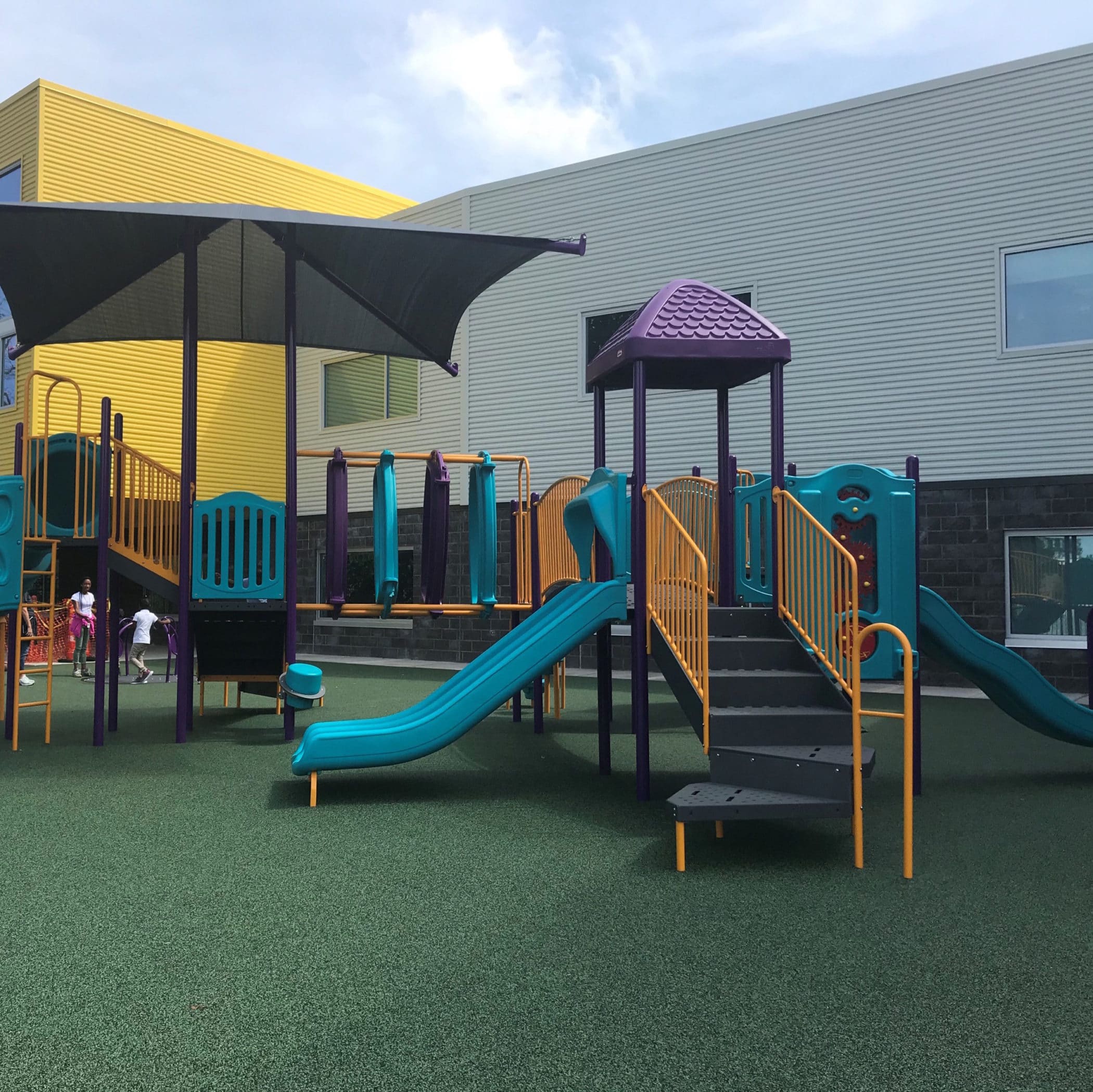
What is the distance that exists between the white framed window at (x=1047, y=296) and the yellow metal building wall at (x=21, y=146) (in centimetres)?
1670

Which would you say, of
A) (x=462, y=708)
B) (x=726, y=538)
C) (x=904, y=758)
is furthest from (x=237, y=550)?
(x=904, y=758)

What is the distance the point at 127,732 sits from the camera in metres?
10.0

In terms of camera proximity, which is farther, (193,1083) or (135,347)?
(135,347)

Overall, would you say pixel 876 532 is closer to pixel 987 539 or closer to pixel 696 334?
pixel 696 334

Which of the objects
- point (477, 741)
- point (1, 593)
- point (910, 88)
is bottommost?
point (477, 741)

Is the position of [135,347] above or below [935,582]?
above

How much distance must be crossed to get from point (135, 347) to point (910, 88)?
15.0m

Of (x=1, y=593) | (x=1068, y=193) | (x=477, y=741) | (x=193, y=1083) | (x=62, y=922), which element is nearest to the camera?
(x=193, y=1083)

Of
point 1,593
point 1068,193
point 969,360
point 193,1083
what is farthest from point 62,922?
point 1068,193

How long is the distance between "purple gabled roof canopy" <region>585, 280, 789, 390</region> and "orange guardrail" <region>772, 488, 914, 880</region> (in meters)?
1.02

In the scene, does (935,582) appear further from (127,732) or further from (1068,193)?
(127,732)

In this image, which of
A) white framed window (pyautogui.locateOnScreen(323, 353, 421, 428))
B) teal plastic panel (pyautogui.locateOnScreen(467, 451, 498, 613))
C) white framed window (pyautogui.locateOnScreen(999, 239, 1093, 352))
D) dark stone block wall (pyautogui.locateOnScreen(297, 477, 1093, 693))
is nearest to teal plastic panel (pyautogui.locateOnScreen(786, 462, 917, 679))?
teal plastic panel (pyautogui.locateOnScreen(467, 451, 498, 613))

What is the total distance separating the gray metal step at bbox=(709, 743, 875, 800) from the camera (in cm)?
522

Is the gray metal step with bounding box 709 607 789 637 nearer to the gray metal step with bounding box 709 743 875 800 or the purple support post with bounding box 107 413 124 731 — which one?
the gray metal step with bounding box 709 743 875 800
